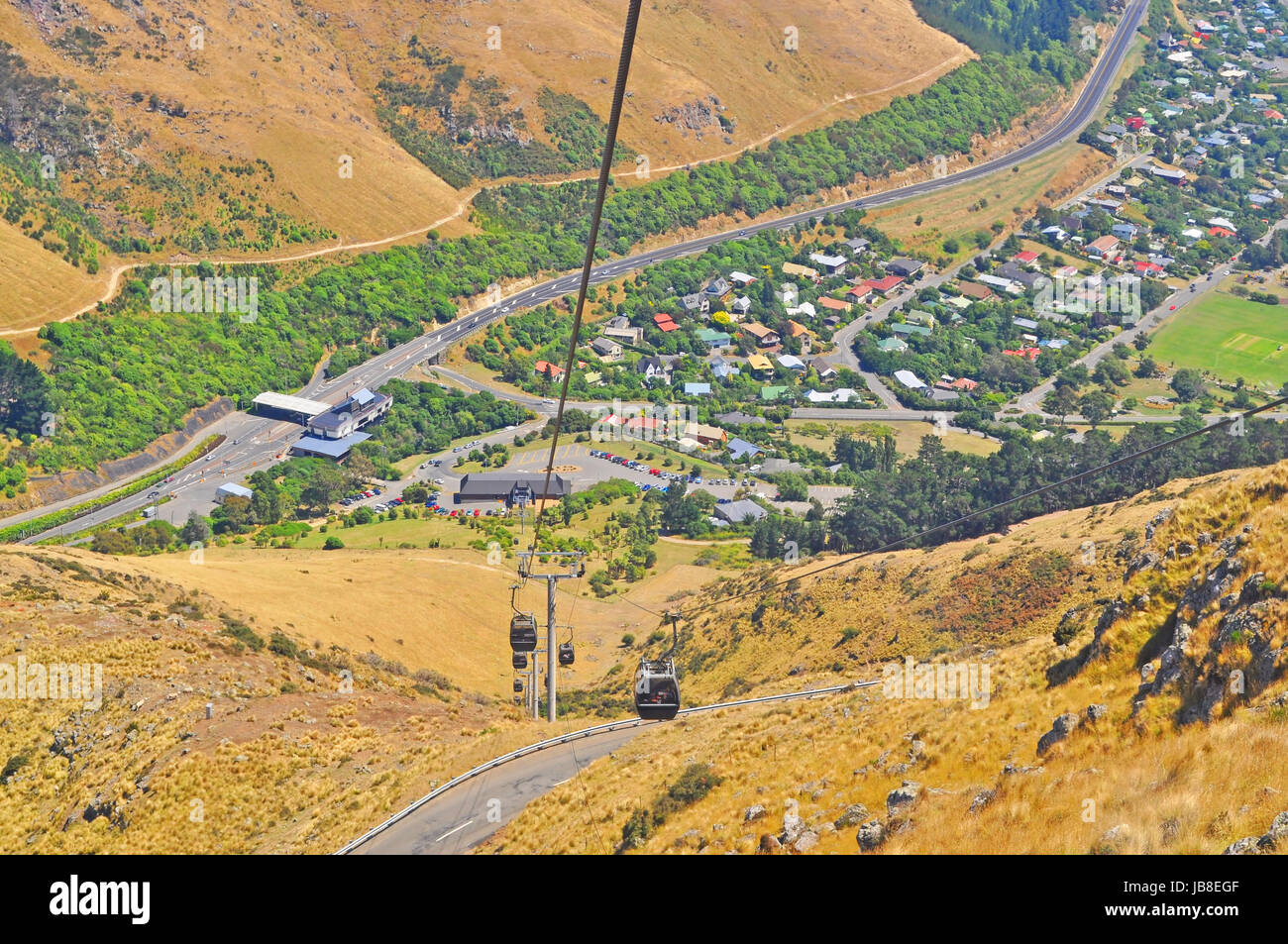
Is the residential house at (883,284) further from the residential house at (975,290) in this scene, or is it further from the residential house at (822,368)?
the residential house at (822,368)

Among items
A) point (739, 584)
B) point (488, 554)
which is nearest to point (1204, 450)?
point (739, 584)

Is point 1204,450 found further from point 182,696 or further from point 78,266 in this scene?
point 78,266

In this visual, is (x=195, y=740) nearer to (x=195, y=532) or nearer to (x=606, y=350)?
(x=195, y=532)

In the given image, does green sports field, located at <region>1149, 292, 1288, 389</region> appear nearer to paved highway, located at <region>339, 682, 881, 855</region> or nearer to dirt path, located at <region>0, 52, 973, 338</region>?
dirt path, located at <region>0, 52, 973, 338</region>

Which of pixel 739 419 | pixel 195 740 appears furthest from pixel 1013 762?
pixel 739 419

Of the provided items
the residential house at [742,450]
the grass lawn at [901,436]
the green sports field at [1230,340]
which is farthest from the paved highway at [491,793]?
the green sports field at [1230,340]

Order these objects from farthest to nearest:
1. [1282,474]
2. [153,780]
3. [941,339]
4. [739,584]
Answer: [941,339] → [739,584] → [153,780] → [1282,474]
